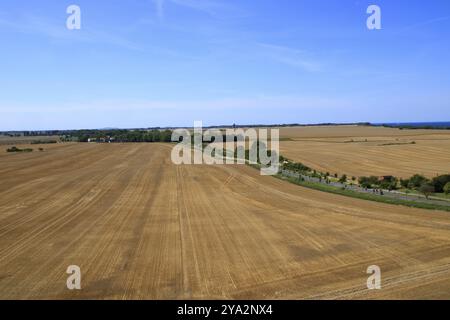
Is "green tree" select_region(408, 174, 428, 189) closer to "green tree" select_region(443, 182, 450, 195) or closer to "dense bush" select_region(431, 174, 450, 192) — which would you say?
"dense bush" select_region(431, 174, 450, 192)

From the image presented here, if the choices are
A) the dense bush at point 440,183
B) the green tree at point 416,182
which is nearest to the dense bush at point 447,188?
the dense bush at point 440,183

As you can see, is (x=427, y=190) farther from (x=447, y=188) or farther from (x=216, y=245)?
(x=216, y=245)

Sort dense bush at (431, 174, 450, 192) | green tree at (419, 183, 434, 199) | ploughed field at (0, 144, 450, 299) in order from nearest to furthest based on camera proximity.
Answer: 1. ploughed field at (0, 144, 450, 299)
2. green tree at (419, 183, 434, 199)
3. dense bush at (431, 174, 450, 192)

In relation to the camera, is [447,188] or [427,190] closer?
[427,190]

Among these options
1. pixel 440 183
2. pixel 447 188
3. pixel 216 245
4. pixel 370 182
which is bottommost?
pixel 216 245

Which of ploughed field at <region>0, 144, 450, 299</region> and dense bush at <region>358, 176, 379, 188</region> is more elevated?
dense bush at <region>358, 176, 379, 188</region>

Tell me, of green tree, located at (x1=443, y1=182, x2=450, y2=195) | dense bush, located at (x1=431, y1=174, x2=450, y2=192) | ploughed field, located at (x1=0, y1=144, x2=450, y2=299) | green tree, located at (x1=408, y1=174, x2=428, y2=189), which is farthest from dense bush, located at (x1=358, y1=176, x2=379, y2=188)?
green tree, located at (x1=443, y1=182, x2=450, y2=195)

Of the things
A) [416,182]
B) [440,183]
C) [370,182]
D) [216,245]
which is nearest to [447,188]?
[440,183]

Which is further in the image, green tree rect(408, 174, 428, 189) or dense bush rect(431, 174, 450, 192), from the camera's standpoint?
green tree rect(408, 174, 428, 189)

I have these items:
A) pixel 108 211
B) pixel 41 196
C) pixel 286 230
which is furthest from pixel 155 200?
pixel 286 230
